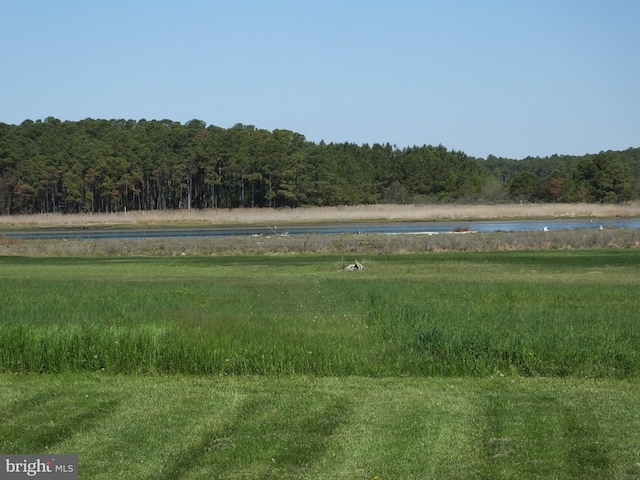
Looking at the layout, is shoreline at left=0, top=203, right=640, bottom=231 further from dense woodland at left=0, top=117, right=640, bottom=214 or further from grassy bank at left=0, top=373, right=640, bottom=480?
grassy bank at left=0, top=373, right=640, bottom=480

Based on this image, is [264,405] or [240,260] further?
[240,260]

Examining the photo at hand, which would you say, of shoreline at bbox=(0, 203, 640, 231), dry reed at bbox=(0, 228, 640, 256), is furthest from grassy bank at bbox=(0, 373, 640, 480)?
shoreline at bbox=(0, 203, 640, 231)

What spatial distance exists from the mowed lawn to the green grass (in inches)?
1.6

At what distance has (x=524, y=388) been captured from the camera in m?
12.2

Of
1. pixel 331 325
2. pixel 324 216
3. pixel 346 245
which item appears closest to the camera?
pixel 331 325

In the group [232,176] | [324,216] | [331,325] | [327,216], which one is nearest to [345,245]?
[331,325]

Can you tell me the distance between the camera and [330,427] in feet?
33.8

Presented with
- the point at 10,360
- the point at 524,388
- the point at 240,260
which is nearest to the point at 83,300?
the point at 10,360

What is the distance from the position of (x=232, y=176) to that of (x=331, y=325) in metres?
101

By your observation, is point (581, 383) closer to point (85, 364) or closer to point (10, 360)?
point (85, 364)

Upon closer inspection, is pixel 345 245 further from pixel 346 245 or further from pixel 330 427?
pixel 330 427

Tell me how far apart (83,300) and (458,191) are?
10578 centimetres

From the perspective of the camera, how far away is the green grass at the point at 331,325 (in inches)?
539

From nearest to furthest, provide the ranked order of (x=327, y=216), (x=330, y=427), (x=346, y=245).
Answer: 1. (x=330, y=427)
2. (x=346, y=245)
3. (x=327, y=216)
